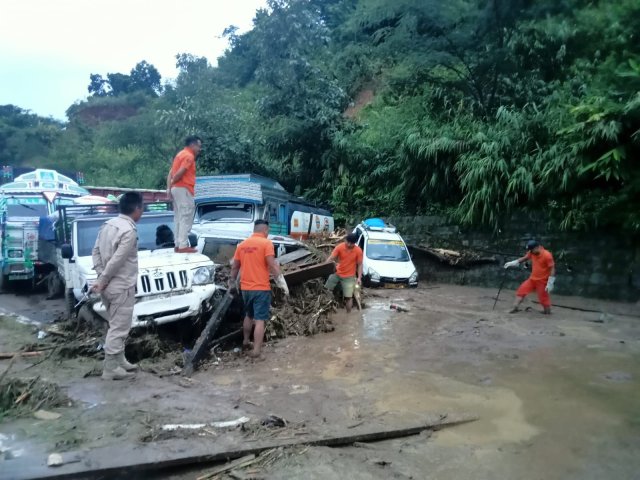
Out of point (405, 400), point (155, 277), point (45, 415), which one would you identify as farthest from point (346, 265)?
point (45, 415)

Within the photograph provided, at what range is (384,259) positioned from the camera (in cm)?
1520

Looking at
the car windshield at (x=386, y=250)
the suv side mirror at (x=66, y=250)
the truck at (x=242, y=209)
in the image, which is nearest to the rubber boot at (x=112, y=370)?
the suv side mirror at (x=66, y=250)

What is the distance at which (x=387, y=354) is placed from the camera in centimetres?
737

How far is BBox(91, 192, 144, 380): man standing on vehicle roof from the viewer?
5.61 m

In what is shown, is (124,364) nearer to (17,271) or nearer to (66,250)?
(66,250)

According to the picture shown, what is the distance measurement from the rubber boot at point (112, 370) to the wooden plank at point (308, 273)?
10.9 ft

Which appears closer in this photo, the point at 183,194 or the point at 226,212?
the point at 183,194

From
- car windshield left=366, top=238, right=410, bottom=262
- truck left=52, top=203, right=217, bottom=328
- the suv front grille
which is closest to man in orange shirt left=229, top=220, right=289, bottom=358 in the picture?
truck left=52, top=203, right=217, bottom=328

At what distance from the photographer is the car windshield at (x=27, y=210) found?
558 inches

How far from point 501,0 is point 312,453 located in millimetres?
13489

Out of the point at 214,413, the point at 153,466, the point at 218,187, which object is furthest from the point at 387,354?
the point at 218,187

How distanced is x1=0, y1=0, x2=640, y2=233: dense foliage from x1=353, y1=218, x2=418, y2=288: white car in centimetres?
255

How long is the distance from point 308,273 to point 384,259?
21.2 feet

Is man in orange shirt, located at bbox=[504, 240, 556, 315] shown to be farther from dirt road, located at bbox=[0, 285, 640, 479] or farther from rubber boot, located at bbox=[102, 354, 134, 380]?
rubber boot, located at bbox=[102, 354, 134, 380]
